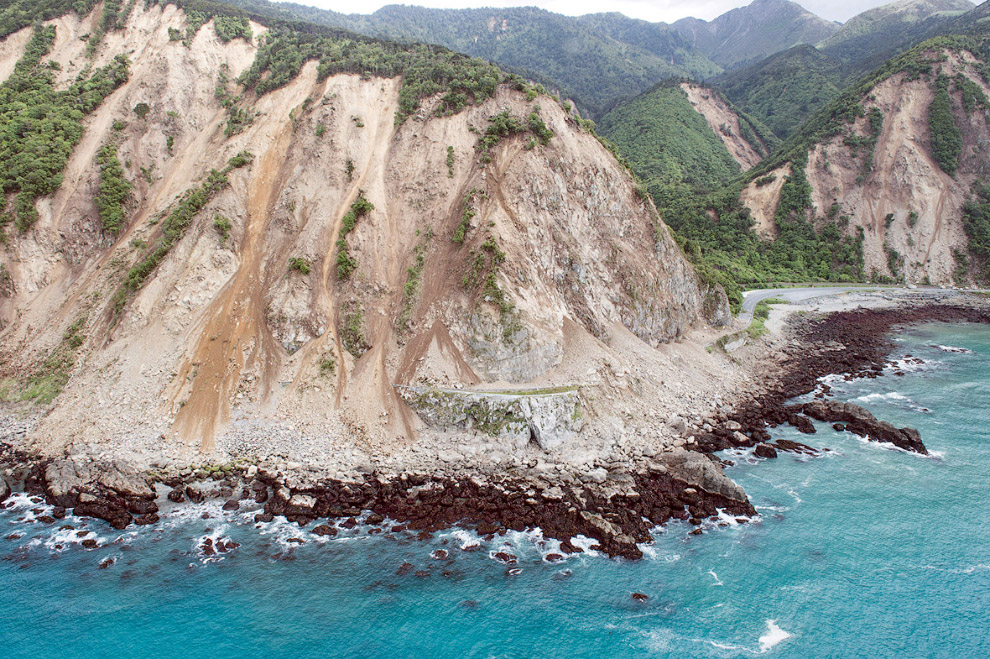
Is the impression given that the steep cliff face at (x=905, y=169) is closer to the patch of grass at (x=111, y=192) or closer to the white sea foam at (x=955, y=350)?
the white sea foam at (x=955, y=350)

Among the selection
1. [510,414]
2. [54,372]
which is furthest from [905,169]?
[54,372]

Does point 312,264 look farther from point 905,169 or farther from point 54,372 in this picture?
point 905,169

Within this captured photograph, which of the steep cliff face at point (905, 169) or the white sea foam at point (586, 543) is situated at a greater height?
the steep cliff face at point (905, 169)

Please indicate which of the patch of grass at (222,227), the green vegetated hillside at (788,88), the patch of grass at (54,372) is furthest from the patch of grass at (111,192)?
the green vegetated hillside at (788,88)

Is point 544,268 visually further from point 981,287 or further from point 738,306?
point 981,287

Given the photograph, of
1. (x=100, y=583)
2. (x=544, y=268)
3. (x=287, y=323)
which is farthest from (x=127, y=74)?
(x=100, y=583)

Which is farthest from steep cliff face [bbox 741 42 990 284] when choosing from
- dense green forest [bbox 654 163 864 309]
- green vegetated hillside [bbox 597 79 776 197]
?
green vegetated hillside [bbox 597 79 776 197]
